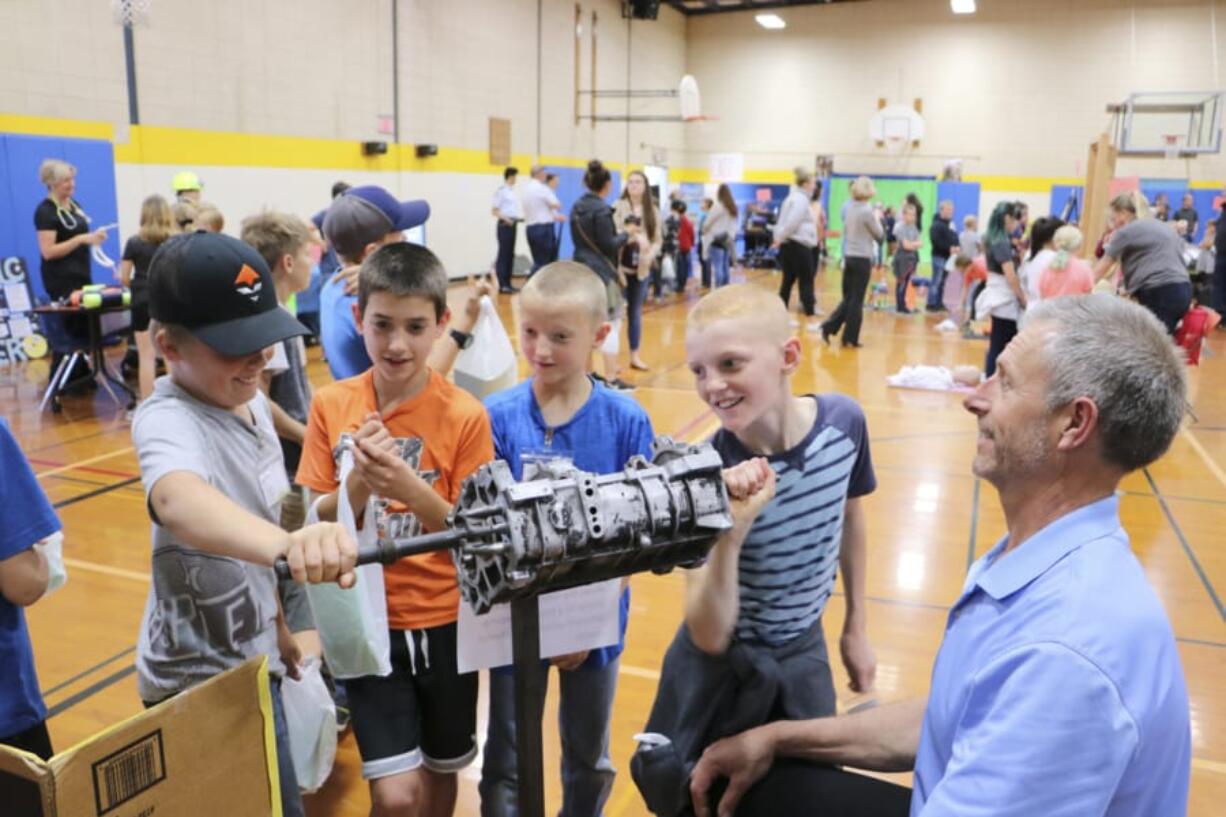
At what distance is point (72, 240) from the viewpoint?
298 inches

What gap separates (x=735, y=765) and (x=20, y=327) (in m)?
9.34

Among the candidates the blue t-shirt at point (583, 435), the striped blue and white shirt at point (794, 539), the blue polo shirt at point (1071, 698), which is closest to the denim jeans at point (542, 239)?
the blue t-shirt at point (583, 435)

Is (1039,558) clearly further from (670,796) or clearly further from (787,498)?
(670,796)

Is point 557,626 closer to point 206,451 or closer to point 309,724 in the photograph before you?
point 206,451

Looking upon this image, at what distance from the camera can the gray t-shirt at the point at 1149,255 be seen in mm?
7434

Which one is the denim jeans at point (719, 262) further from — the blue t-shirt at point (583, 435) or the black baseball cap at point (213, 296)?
the black baseball cap at point (213, 296)

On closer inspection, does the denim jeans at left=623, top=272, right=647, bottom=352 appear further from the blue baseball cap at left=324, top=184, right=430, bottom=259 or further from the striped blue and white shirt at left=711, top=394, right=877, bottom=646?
the striped blue and white shirt at left=711, top=394, right=877, bottom=646

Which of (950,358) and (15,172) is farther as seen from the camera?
(950,358)

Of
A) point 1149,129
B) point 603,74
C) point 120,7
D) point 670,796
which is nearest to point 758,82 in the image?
point 603,74

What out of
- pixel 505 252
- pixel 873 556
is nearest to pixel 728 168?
pixel 505 252

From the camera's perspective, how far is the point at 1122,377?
130 centimetres

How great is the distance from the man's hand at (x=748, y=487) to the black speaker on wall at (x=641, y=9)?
67.7 feet

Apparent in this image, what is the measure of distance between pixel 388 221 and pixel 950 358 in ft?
26.9

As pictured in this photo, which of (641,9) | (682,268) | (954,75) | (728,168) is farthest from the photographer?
(728,168)
